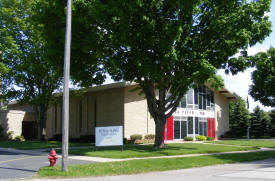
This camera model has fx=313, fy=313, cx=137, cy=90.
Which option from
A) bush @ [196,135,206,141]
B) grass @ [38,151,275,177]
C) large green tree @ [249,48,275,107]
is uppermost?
large green tree @ [249,48,275,107]

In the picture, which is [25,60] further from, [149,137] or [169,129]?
[169,129]

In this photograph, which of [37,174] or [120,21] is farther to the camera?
[120,21]

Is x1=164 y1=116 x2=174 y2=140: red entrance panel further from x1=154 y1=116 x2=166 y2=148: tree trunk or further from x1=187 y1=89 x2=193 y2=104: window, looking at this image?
x1=154 y1=116 x2=166 y2=148: tree trunk

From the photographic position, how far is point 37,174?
11523 mm

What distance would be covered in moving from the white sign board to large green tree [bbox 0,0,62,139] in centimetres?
1126

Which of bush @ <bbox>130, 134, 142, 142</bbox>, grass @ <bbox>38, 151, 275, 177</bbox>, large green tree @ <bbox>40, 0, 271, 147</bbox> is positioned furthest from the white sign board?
bush @ <bbox>130, 134, 142, 142</bbox>

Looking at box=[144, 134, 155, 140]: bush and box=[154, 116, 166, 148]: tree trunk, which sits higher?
box=[154, 116, 166, 148]: tree trunk

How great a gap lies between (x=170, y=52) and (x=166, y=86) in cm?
461

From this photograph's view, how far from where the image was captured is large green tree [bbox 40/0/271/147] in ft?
58.1

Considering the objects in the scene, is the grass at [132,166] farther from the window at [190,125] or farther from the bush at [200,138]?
the window at [190,125]

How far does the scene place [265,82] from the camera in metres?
43.5

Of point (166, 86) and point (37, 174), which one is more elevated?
point (166, 86)

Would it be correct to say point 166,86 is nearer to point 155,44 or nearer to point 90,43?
point 155,44

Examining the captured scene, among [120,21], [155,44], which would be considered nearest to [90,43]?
[120,21]
